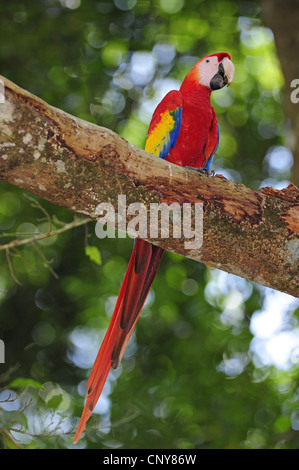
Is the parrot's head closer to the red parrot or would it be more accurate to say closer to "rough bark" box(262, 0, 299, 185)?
the red parrot

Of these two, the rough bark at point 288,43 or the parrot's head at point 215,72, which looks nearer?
the parrot's head at point 215,72

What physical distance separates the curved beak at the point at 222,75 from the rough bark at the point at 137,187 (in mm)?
1157

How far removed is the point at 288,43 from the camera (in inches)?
125

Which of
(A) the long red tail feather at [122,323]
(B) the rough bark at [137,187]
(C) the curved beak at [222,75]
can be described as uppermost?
(C) the curved beak at [222,75]

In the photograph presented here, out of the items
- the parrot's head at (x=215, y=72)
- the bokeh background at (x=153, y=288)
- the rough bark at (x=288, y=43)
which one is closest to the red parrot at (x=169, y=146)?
the parrot's head at (x=215, y=72)

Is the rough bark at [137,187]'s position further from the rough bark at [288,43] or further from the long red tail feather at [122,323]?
the rough bark at [288,43]

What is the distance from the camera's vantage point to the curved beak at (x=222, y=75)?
9.18 feet

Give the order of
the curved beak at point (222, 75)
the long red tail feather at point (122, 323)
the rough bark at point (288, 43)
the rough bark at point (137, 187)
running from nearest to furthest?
the rough bark at point (137, 187)
the long red tail feather at point (122, 323)
the curved beak at point (222, 75)
the rough bark at point (288, 43)

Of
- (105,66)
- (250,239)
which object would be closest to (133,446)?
(250,239)

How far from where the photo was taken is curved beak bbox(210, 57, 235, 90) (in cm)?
280

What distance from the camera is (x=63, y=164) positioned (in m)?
1.50

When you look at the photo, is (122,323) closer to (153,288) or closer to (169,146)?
(169,146)

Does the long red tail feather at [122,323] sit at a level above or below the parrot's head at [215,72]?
below

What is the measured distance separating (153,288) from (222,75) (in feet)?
5.94
